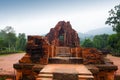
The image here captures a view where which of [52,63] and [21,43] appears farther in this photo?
[21,43]

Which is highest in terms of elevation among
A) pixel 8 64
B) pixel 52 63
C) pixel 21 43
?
pixel 21 43

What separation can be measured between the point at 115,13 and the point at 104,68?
23390 millimetres

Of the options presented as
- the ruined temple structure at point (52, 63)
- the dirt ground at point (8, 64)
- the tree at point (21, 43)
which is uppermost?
the tree at point (21, 43)

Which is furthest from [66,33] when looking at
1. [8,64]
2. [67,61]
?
[67,61]

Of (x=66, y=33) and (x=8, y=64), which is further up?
(x=66, y=33)

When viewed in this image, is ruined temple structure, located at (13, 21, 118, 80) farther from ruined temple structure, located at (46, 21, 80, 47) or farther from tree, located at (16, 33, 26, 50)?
tree, located at (16, 33, 26, 50)

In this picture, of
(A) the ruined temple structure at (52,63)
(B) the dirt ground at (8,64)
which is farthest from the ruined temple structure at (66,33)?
(A) the ruined temple structure at (52,63)

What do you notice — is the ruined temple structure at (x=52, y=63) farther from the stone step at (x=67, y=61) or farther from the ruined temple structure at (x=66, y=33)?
the ruined temple structure at (x=66, y=33)

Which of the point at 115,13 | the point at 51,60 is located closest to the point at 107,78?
the point at 51,60

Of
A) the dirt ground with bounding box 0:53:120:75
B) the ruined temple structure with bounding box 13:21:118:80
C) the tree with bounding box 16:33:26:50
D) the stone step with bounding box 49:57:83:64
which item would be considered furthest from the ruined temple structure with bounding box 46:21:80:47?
the tree with bounding box 16:33:26:50

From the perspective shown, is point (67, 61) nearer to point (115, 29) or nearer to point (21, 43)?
point (115, 29)

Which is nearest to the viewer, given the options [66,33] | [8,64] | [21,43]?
[8,64]

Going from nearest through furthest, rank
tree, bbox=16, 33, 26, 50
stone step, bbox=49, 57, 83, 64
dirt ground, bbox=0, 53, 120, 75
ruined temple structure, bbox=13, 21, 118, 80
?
ruined temple structure, bbox=13, 21, 118, 80, stone step, bbox=49, 57, 83, 64, dirt ground, bbox=0, 53, 120, 75, tree, bbox=16, 33, 26, 50

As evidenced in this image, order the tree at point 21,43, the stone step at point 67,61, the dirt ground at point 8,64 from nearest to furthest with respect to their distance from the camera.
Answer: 1. the stone step at point 67,61
2. the dirt ground at point 8,64
3. the tree at point 21,43
